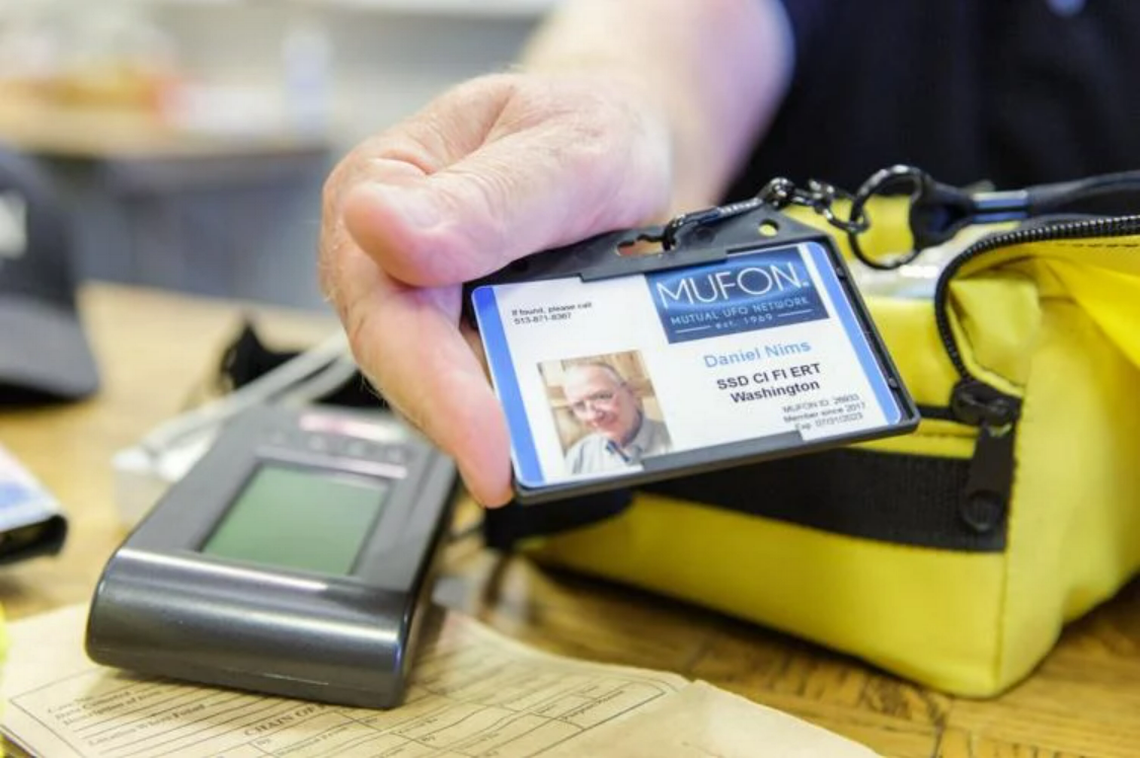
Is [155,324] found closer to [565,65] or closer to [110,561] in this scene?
[565,65]

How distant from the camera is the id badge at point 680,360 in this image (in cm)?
35

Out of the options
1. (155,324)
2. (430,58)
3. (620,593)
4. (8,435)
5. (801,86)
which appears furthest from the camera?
(430,58)

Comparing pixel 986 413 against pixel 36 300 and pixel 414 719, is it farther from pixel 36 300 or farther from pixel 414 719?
pixel 36 300

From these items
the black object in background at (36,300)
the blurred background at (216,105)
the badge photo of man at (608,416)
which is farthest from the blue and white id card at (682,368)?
the blurred background at (216,105)

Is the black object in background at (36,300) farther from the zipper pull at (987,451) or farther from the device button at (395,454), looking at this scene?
the zipper pull at (987,451)

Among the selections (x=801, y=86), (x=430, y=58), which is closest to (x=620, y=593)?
(x=801, y=86)

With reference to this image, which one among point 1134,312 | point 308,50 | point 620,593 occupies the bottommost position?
point 620,593

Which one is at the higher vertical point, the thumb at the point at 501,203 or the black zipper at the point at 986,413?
the thumb at the point at 501,203

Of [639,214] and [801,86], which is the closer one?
[639,214]

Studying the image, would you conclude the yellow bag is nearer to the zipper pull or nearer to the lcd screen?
the zipper pull

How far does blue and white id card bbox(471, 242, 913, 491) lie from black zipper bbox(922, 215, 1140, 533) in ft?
0.13

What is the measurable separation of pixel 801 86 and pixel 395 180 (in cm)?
48

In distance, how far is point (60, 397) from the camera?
0.73m

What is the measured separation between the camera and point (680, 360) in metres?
0.37
